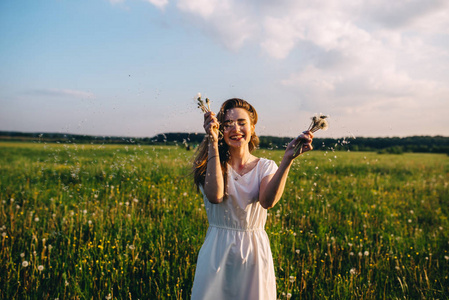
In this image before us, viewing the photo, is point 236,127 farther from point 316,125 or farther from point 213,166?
point 316,125

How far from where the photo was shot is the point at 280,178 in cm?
220

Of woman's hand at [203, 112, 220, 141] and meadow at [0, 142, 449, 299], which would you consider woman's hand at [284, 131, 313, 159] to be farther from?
meadow at [0, 142, 449, 299]

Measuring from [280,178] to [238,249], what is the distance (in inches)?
25.2

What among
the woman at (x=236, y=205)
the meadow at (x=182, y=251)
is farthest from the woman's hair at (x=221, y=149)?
the meadow at (x=182, y=251)

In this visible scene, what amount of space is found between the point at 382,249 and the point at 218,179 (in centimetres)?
340

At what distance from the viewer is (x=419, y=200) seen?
7598mm

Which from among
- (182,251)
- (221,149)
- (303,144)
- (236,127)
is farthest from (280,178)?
(182,251)

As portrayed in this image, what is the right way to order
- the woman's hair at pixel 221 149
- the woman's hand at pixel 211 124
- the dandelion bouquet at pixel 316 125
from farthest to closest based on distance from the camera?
the woman's hair at pixel 221 149 → the woman's hand at pixel 211 124 → the dandelion bouquet at pixel 316 125

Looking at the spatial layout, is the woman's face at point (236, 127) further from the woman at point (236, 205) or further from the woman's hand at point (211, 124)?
the woman's hand at point (211, 124)

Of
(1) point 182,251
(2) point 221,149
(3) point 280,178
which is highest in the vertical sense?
(2) point 221,149

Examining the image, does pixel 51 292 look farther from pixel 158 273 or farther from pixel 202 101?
pixel 202 101

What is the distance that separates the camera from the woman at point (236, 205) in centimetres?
226

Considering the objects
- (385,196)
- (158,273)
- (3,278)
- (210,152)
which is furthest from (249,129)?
(385,196)

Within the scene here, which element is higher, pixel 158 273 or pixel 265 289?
pixel 265 289
